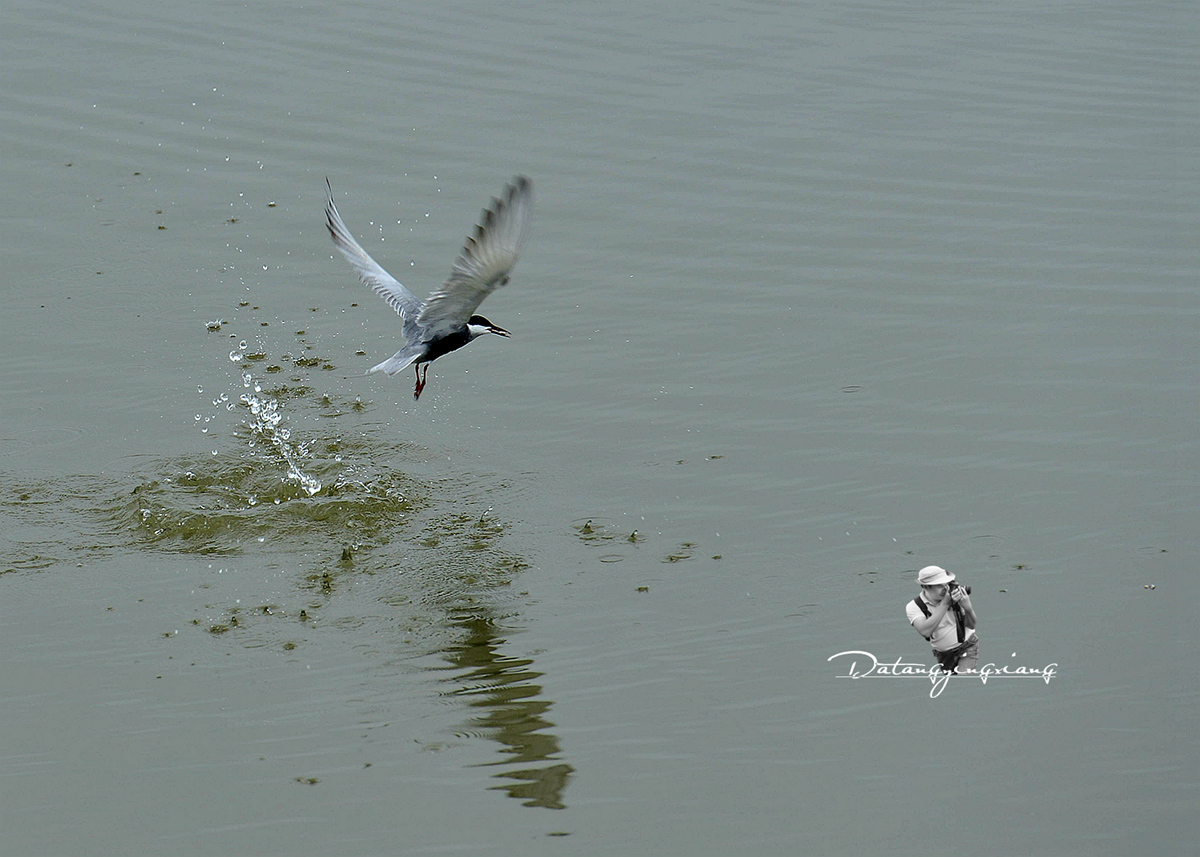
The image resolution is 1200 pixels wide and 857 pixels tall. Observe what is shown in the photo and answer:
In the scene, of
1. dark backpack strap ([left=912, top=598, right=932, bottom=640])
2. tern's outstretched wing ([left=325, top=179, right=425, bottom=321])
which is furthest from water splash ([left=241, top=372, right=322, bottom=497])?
dark backpack strap ([left=912, top=598, right=932, bottom=640])

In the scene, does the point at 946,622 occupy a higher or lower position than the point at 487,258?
lower

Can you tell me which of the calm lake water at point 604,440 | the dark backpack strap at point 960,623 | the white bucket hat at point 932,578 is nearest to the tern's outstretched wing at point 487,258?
the calm lake water at point 604,440

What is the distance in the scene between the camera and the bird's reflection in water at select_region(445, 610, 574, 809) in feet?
20.2

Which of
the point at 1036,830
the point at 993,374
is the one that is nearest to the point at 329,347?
the point at 993,374

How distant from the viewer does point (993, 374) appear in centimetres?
1062

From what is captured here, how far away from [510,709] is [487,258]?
8.04 ft

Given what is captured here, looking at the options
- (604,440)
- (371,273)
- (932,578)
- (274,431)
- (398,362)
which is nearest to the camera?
(932,578)

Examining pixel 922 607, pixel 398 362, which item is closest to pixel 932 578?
pixel 922 607

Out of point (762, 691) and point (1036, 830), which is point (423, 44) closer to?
point (762, 691)

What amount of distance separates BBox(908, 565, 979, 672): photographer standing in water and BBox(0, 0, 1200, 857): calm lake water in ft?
0.50

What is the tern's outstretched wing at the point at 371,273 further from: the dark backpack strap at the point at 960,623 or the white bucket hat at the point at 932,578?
the dark backpack strap at the point at 960,623

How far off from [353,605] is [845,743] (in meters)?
2.80

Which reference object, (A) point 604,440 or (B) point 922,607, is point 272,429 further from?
(B) point 922,607

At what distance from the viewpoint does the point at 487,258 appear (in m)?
7.73
